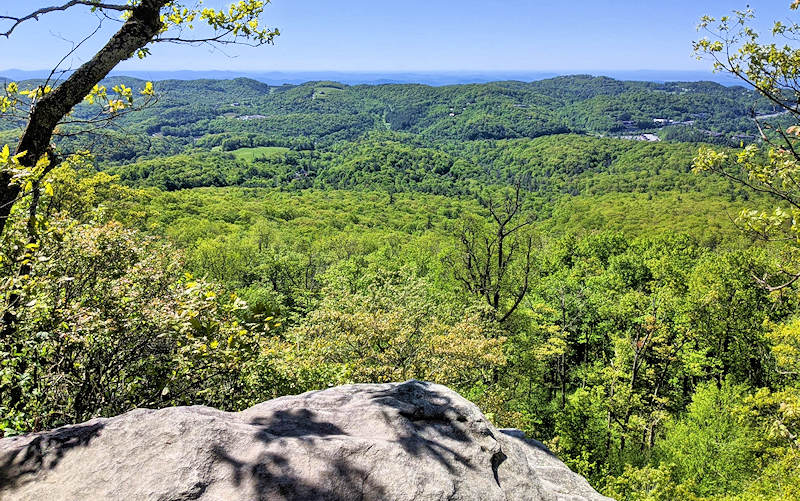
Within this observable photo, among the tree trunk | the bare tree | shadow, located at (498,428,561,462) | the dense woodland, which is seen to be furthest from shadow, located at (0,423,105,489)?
the bare tree

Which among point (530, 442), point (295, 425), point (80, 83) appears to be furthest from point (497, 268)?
point (80, 83)

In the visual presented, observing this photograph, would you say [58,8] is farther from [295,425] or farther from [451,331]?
[451,331]

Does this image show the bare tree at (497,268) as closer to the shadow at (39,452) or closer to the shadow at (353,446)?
the shadow at (353,446)

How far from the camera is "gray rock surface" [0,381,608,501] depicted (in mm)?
4824

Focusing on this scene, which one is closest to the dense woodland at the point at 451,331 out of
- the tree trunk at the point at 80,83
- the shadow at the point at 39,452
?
the tree trunk at the point at 80,83

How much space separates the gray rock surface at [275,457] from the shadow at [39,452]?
0.01 m

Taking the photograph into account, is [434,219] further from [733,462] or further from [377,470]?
[377,470]

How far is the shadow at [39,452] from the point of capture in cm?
486

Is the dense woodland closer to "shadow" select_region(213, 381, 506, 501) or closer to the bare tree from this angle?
the bare tree

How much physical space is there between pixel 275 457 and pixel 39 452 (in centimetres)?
278

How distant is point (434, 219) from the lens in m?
148

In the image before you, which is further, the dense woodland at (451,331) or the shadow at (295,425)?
the dense woodland at (451,331)

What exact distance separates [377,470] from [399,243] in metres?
69.3

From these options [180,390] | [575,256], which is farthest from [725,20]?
[575,256]
